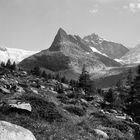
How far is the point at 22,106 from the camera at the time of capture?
17.5 metres

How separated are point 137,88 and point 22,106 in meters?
43.1

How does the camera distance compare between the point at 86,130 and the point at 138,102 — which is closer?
the point at 86,130

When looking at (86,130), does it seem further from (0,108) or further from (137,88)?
(137,88)

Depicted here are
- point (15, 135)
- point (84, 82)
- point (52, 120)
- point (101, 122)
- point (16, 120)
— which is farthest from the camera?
point (84, 82)

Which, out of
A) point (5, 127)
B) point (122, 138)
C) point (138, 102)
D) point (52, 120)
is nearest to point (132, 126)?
point (122, 138)

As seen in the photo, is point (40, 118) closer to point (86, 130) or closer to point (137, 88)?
point (86, 130)

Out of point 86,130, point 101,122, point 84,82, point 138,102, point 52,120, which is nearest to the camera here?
point 86,130

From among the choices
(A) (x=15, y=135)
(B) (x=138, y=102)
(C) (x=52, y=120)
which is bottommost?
(B) (x=138, y=102)

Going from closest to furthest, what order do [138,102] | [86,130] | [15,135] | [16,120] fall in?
[15,135] → [16,120] → [86,130] → [138,102]

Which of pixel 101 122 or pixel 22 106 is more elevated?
pixel 22 106

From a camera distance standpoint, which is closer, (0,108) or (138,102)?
(0,108)

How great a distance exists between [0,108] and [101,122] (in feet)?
26.3

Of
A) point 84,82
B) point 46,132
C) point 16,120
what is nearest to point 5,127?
point 46,132

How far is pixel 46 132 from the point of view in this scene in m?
13.0
